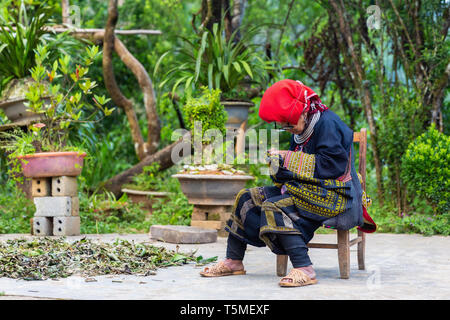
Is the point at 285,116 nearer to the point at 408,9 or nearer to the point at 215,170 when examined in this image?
the point at 215,170

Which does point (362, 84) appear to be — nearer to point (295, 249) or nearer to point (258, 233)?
point (258, 233)

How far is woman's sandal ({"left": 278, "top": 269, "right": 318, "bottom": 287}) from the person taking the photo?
9.71ft

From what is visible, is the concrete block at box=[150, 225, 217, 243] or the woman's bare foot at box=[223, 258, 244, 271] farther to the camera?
the concrete block at box=[150, 225, 217, 243]

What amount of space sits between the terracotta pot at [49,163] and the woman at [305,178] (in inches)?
107

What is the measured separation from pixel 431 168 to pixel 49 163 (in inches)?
137

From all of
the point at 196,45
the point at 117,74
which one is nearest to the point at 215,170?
the point at 196,45

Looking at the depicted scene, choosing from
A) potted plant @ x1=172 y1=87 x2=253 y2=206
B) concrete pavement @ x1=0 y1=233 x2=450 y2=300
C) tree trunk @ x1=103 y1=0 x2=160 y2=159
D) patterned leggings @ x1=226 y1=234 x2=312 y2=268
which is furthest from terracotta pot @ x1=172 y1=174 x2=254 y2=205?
tree trunk @ x1=103 y1=0 x2=160 y2=159

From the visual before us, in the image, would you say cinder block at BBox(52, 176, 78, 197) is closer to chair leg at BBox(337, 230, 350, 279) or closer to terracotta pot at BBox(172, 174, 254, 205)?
terracotta pot at BBox(172, 174, 254, 205)

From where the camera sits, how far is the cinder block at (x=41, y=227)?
5.41 m

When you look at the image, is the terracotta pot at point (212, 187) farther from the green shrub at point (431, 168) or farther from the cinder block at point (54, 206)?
the green shrub at point (431, 168)

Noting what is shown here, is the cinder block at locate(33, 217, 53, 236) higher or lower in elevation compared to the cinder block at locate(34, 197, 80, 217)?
lower

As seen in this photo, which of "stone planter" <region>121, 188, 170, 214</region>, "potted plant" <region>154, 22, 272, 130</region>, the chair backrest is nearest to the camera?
the chair backrest

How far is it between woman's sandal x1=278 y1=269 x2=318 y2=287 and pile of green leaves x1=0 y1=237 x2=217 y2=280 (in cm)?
83

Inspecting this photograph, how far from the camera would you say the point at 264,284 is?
122 inches
